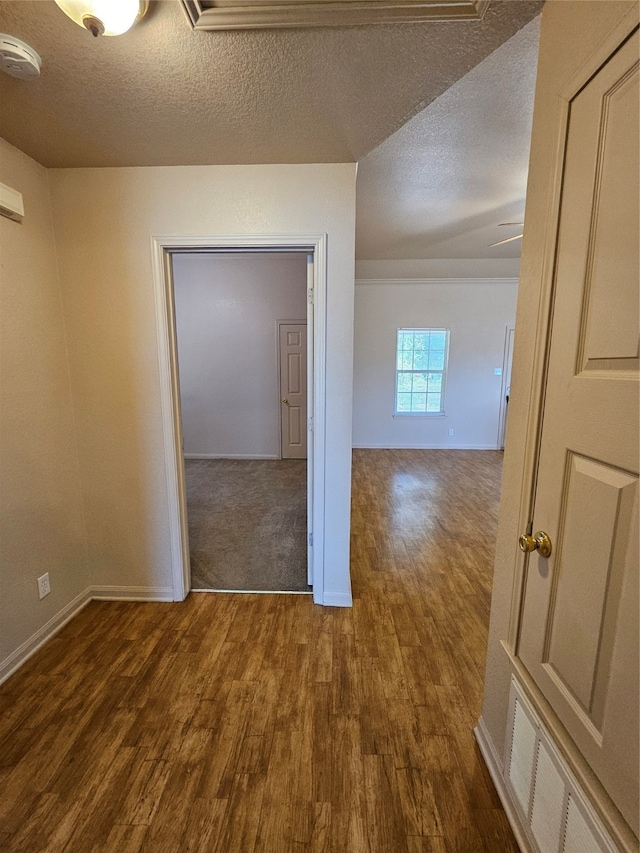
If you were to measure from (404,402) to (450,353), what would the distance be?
3.59 ft

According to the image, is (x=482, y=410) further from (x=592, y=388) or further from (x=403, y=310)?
(x=592, y=388)

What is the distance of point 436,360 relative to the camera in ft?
19.2

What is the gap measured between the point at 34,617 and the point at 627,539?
2458 millimetres

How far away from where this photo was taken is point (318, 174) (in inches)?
69.0

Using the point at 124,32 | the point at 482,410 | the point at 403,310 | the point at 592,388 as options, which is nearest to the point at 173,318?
the point at 124,32

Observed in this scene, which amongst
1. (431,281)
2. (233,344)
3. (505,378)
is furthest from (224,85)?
(505,378)

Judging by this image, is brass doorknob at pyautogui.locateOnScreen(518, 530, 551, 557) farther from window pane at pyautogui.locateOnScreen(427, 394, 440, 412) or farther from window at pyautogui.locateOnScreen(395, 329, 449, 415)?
window pane at pyautogui.locateOnScreen(427, 394, 440, 412)

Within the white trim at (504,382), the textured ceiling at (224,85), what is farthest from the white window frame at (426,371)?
the textured ceiling at (224,85)

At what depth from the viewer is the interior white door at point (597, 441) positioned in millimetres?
688

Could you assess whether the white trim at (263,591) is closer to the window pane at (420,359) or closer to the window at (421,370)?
the window at (421,370)

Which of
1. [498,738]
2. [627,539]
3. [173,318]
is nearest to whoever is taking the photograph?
[627,539]

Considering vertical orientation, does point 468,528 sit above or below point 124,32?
below

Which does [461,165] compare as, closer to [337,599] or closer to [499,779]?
[337,599]

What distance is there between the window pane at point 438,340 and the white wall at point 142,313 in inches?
173
